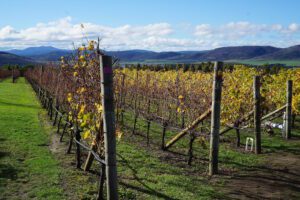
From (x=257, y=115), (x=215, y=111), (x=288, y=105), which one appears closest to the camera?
(x=215, y=111)

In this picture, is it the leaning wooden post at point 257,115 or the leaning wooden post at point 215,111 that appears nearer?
the leaning wooden post at point 215,111

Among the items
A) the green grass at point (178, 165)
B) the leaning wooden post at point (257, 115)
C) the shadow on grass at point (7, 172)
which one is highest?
the leaning wooden post at point (257, 115)

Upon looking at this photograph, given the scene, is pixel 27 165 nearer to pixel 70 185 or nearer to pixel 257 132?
pixel 70 185

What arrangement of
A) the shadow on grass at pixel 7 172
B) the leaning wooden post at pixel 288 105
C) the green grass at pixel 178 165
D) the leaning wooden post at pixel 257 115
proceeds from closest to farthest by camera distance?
the green grass at pixel 178 165 < the shadow on grass at pixel 7 172 < the leaning wooden post at pixel 257 115 < the leaning wooden post at pixel 288 105

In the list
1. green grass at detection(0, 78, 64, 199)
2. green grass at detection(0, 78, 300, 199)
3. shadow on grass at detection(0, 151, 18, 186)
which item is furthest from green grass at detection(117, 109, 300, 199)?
shadow on grass at detection(0, 151, 18, 186)

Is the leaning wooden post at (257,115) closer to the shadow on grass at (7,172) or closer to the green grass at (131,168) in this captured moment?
the green grass at (131,168)

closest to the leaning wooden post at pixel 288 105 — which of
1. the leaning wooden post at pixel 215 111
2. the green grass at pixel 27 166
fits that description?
the leaning wooden post at pixel 215 111

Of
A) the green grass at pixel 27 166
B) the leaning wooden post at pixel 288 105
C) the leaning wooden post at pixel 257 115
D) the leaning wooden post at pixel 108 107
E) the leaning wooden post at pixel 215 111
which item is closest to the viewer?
the leaning wooden post at pixel 108 107

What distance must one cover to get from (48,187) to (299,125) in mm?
16199

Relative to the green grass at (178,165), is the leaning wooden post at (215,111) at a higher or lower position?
higher

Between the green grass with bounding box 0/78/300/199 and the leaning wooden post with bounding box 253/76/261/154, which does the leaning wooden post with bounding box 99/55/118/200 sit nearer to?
the green grass with bounding box 0/78/300/199

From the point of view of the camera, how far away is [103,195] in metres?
7.95

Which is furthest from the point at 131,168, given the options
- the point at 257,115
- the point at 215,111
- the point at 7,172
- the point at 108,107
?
the point at 257,115

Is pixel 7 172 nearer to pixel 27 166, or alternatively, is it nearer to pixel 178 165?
pixel 27 166
